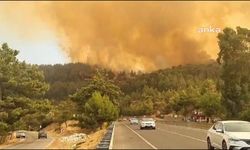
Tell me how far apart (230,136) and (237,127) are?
1.58 m

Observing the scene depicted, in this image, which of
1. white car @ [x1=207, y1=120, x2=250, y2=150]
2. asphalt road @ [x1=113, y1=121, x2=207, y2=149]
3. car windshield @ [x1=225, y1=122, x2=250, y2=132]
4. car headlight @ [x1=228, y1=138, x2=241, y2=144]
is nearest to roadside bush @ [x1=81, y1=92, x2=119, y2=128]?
asphalt road @ [x1=113, y1=121, x2=207, y2=149]

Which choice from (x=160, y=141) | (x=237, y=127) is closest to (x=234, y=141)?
(x=237, y=127)

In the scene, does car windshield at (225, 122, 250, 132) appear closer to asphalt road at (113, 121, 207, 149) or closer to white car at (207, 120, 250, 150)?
white car at (207, 120, 250, 150)

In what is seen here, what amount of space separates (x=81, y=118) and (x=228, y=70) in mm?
29794

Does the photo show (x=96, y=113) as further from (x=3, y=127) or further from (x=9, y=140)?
(x=3, y=127)

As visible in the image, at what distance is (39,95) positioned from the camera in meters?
74.7

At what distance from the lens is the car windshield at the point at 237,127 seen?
70.8ft

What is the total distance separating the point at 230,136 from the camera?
67.3 ft

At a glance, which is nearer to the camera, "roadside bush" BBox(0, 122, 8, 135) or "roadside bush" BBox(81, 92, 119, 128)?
"roadside bush" BBox(0, 122, 8, 135)

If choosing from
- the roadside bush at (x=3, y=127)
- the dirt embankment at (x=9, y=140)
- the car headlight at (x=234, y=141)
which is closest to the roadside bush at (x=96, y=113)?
the dirt embankment at (x=9, y=140)

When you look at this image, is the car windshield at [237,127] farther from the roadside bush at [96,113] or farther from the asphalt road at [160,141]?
the roadside bush at [96,113]

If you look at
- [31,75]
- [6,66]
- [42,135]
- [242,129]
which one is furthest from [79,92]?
[242,129]

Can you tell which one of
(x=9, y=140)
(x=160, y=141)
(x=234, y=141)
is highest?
(x=234, y=141)

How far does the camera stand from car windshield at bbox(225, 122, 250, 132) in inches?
850
